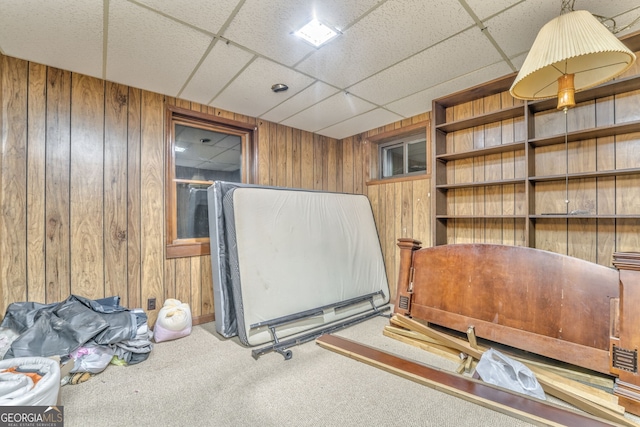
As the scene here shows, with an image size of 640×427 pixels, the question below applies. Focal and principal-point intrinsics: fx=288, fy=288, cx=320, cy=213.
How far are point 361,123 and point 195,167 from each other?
2.07 meters

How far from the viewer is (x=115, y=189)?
2555 millimetres

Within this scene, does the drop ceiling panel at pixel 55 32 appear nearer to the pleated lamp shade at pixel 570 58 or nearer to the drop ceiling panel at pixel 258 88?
the drop ceiling panel at pixel 258 88

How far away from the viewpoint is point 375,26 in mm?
1834

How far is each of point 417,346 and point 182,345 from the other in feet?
6.47

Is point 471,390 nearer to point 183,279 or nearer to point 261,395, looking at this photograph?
point 261,395

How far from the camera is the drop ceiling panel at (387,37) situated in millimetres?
1694

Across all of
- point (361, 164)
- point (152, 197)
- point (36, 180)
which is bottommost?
point (152, 197)

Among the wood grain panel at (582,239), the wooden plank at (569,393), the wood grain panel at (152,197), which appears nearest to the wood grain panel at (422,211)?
the wood grain panel at (582,239)

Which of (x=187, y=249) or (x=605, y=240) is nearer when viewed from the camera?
(x=605, y=240)

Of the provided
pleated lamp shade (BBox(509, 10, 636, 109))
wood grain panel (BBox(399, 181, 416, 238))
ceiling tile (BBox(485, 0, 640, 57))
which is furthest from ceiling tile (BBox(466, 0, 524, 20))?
wood grain panel (BBox(399, 181, 416, 238))

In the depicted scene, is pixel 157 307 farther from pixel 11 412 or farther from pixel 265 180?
pixel 265 180

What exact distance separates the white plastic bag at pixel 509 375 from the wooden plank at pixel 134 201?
9.33 feet

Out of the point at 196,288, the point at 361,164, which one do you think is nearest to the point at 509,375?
the point at 196,288

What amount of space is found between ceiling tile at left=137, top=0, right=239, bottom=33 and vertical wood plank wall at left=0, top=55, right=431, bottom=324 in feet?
4.16
